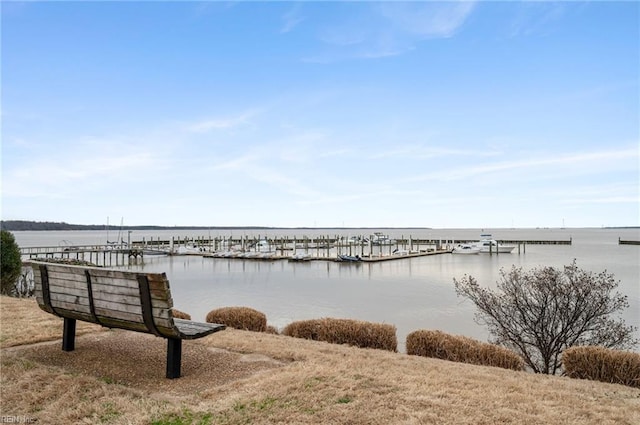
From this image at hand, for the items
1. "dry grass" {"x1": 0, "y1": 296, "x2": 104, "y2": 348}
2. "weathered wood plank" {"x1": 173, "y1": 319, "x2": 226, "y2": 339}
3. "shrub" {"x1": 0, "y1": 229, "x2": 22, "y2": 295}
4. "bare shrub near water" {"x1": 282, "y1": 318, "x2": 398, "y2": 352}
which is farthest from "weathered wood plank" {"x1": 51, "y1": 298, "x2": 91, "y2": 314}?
"shrub" {"x1": 0, "y1": 229, "x2": 22, "y2": 295}

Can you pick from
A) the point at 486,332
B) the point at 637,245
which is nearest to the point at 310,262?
the point at 486,332

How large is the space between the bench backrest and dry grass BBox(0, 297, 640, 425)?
0.61m

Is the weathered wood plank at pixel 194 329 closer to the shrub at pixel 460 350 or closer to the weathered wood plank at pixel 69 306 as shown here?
the weathered wood plank at pixel 69 306

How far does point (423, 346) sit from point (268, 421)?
5384 millimetres

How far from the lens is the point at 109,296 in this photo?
16.0 ft

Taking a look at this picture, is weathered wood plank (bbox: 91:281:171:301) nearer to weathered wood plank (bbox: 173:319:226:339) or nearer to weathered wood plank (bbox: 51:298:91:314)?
weathered wood plank (bbox: 51:298:91:314)

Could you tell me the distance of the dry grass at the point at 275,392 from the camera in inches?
145

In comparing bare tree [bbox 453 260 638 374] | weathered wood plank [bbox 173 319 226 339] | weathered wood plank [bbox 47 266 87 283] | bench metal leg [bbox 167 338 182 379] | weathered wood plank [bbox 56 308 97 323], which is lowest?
bare tree [bbox 453 260 638 374]

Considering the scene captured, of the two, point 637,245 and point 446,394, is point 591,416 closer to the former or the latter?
point 446,394

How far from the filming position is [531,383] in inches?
205

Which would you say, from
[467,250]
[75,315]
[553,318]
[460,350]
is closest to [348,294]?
[553,318]

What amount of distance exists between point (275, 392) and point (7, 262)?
17.6m

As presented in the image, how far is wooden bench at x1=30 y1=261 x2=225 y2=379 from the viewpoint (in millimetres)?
4469

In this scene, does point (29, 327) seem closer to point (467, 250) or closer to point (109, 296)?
point (109, 296)
